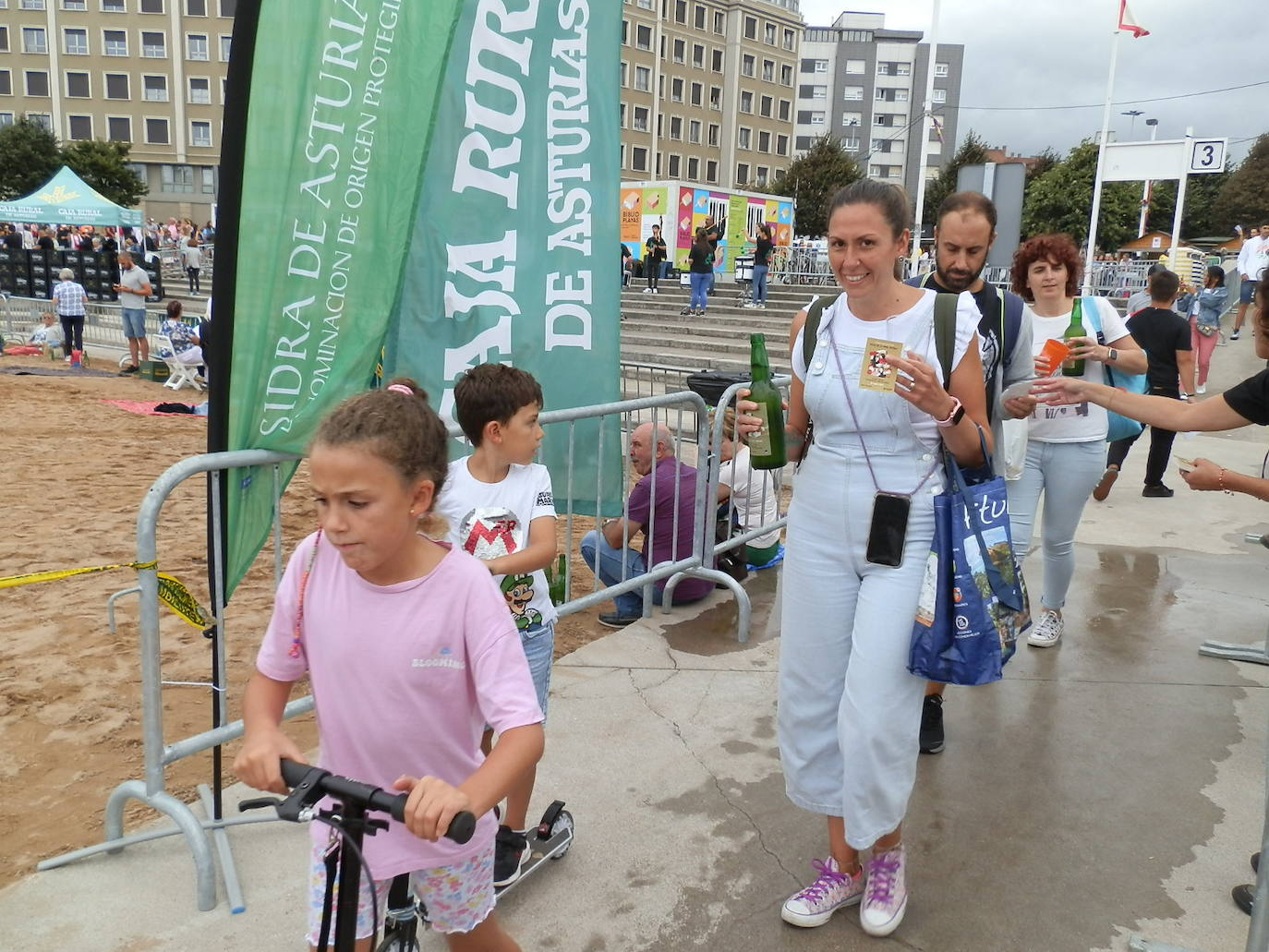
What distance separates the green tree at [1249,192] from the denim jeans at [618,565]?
63.9 metres

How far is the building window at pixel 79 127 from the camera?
222 feet

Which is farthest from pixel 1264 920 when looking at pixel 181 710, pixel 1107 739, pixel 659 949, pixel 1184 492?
pixel 1184 492

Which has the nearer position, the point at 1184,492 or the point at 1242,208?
the point at 1184,492

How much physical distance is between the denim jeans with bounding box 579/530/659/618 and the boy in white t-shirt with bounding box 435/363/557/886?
235 cm

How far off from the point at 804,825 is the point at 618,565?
2.30 meters

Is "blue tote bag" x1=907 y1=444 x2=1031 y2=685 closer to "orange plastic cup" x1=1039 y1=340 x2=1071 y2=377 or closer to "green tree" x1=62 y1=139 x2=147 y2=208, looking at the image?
"orange plastic cup" x1=1039 y1=340 x2=1071 y2=377

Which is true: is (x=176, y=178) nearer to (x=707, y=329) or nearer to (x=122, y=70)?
(x=122, y=70)

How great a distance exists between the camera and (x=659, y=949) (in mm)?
2672

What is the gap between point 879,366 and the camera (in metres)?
2.60

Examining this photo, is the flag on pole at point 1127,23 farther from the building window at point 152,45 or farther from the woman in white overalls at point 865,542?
the building window at point 152,45

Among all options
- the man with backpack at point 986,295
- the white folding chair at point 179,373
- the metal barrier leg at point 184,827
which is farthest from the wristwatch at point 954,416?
the white folding chair at point 179,373

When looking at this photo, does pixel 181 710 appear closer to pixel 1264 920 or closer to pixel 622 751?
pixel 622 751

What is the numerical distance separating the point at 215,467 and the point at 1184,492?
29.2 feet

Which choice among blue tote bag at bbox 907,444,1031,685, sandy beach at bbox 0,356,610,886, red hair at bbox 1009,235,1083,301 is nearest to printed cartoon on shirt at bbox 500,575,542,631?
blue tote bag at bbox 907,444,1031,685
